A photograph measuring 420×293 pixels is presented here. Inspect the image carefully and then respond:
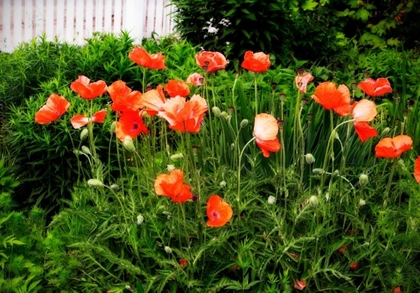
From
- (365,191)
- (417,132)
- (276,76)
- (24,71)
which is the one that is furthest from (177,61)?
(365,191)

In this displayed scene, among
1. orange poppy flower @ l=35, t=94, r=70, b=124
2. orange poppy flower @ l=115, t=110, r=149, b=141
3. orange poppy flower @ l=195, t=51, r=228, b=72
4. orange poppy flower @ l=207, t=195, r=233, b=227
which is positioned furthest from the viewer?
orange poppy flower @ l=195, t=51, r=228, b=72

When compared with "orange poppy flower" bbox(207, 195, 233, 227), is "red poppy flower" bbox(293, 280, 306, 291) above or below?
below

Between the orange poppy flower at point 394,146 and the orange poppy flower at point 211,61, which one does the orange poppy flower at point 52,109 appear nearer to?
the orange poppy flower at point 211,61

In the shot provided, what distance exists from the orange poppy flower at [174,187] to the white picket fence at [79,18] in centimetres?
596

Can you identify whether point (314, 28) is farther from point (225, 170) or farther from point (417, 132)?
point (225, 170)

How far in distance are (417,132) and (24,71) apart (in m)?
2.51

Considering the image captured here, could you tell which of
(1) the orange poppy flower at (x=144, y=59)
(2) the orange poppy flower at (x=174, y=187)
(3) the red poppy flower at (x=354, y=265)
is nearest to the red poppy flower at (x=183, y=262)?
(2) the orange poppy flower at (x=174, y=187)

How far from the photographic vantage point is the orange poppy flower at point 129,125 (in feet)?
8.21

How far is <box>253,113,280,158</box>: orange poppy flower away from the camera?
7.51 ft

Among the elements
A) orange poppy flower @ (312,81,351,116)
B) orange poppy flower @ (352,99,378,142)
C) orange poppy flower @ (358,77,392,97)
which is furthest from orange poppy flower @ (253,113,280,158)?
orange poppy flower @ (358,77,392,97)

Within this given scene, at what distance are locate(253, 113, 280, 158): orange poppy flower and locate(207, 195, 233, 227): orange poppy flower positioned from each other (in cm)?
25

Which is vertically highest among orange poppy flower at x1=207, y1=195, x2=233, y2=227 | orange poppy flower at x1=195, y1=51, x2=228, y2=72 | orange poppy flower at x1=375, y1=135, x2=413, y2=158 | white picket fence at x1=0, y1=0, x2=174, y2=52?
orange poppy flower at x1=195, y1=51, x2=228, y2=72

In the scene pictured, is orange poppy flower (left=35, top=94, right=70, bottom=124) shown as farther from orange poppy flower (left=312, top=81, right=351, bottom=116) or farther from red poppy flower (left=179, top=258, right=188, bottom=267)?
orange poppy flower (left=312, top=81, right=351, bottom=116)

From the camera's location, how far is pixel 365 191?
2.82 m
